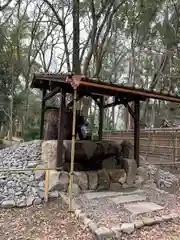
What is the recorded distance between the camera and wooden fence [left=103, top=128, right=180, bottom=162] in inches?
322

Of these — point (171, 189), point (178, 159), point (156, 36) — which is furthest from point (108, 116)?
point (171, 189)

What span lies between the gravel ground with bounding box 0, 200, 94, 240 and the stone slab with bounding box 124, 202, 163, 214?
38.2 inches

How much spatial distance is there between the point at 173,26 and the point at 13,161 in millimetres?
9404

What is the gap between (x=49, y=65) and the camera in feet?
46.6

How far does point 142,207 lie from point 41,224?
171 centimetres

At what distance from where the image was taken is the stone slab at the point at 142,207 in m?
3.80

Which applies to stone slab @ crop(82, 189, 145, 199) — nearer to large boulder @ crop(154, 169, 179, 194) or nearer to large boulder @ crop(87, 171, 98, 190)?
large boulder @ crop(87, 171, 98, 190)

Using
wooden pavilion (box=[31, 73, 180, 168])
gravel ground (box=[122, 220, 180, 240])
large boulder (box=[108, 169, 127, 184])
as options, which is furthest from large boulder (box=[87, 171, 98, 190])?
gravel ground (box=[122, 220, 180, 240])

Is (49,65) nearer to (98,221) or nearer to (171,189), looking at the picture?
(171,189)

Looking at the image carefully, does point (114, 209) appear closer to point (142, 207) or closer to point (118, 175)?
point (142, 207)


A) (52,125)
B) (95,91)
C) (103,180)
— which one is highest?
(95,91)

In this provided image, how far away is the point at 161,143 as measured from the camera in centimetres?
906

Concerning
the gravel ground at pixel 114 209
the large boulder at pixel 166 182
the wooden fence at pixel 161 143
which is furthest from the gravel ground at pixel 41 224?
the wooden fence at pixel 161 143

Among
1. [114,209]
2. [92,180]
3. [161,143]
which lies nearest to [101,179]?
[92,180]
